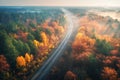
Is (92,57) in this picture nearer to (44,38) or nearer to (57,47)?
(57,47)

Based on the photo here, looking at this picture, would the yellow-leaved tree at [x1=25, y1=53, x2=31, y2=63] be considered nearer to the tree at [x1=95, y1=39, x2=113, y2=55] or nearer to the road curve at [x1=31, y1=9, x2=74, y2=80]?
the road curve at [x1=31, y1=9, x2=74, y2=80]

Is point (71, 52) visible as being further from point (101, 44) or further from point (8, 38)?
point (8, 38)

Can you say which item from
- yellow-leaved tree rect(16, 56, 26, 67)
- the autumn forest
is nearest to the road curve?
the autumn forest

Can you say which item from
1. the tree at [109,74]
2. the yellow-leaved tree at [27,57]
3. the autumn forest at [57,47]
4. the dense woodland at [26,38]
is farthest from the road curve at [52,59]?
the tree at [109,74]

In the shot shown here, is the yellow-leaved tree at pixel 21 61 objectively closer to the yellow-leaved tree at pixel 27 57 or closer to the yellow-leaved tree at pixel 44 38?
the yellow-leaved tree at pixel 27 57

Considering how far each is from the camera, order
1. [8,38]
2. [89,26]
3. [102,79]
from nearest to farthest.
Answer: [102,79]
[8,38]
[89,26]

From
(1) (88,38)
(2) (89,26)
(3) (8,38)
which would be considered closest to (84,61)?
(1) (88,38)

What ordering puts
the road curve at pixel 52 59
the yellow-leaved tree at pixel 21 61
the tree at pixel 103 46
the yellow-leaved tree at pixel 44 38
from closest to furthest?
the road curve at pixel 52 59 < the yellow-leaved tree at pixel 21 61 < the tree at pixel 103 46 < the yellow-leaved tree at pixel 44 38

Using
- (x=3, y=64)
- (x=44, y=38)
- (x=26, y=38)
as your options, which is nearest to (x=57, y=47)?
(x=44, y=38)
